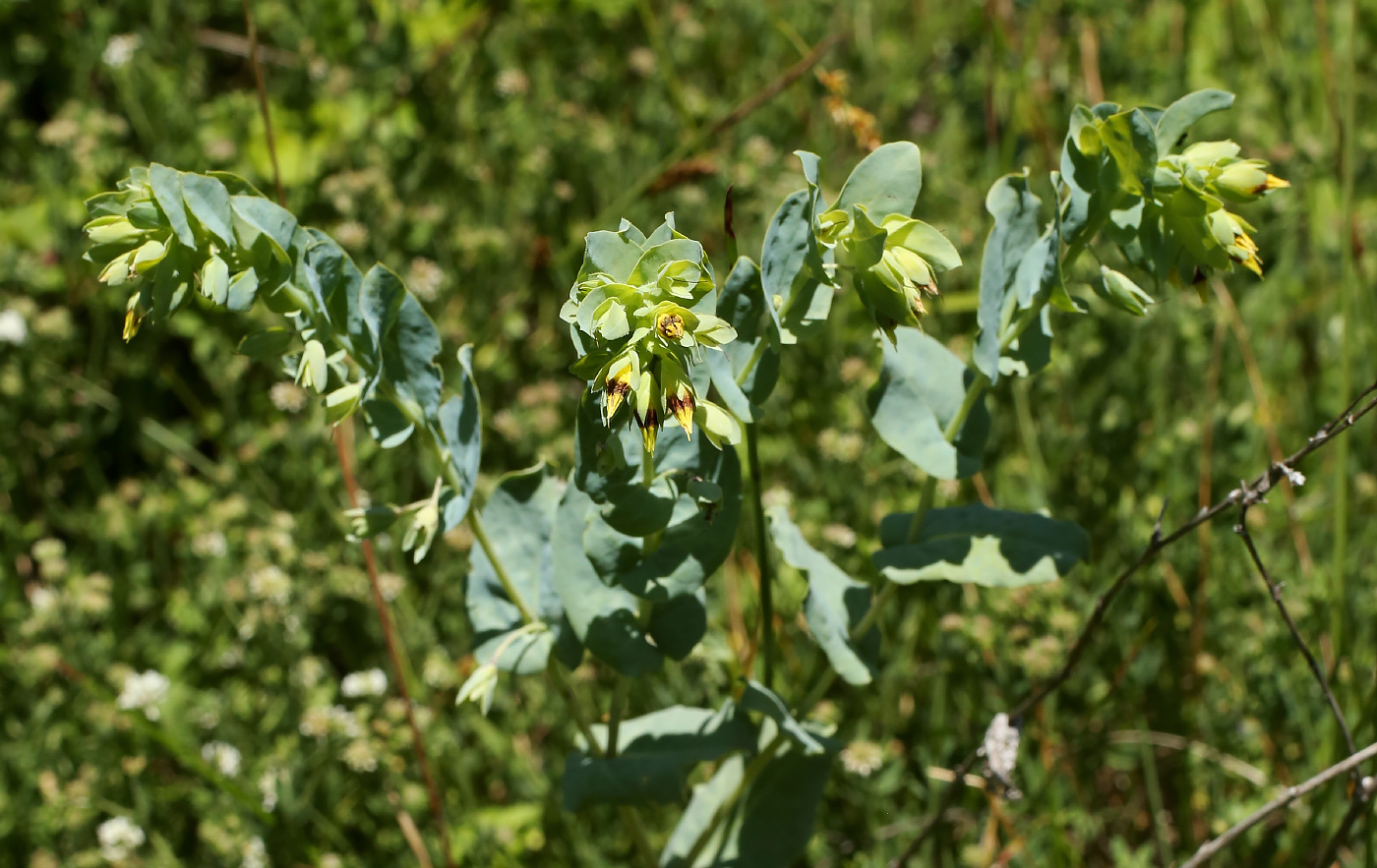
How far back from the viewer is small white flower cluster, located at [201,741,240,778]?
7.93ft

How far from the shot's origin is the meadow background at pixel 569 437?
229 cm

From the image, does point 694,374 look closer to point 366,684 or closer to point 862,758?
point 862,758

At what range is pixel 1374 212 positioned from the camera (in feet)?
A: 11.6

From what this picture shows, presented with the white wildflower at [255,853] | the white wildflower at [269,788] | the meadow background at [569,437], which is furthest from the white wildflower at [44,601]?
the white wildflower at [255,853]

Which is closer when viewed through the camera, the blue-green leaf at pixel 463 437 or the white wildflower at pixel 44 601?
the blue-green leaf at pixel 463 437

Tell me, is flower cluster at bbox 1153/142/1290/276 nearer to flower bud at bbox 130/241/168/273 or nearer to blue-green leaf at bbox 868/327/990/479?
blue-green leaf at bbox 868/327/990/479

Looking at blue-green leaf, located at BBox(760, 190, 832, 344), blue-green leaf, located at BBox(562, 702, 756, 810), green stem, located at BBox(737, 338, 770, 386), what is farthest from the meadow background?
blue-green leaf, located at BBox(760, 190, 832, 344)

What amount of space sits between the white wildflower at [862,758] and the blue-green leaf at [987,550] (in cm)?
79

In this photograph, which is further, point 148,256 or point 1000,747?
point 1000,747

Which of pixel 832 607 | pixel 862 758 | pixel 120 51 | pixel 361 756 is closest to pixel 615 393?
pixel 832 607

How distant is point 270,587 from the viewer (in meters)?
2.46

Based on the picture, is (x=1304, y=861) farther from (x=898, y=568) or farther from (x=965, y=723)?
(x=898, y=568)

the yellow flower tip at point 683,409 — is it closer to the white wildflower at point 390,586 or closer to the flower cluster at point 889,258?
the flower cluster at point 889,258

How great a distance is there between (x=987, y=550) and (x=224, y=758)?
1.75 m
